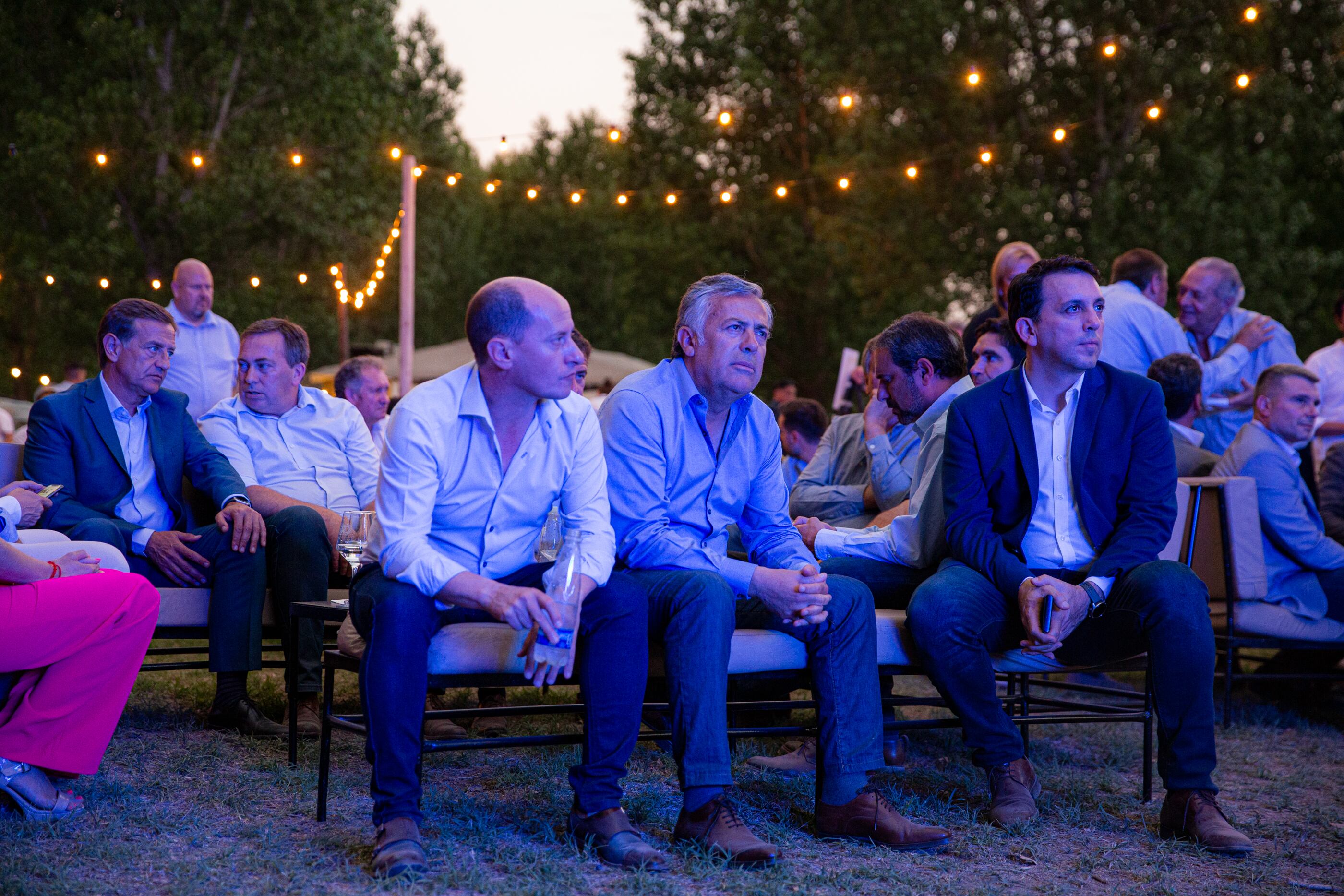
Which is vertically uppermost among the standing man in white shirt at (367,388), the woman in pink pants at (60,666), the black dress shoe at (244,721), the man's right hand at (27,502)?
the standing man in white shirt at (367,388)

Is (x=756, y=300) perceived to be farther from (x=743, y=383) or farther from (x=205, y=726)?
(x=205, y=726)

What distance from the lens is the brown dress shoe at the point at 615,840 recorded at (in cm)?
262

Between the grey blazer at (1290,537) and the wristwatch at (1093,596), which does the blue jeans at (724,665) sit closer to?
the wristwatch at (1093,596)

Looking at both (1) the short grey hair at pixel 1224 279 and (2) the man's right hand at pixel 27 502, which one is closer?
(2) the man's right hand at pixel 27 502

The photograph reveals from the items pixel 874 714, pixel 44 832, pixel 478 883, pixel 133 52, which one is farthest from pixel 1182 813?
pixel 133 52

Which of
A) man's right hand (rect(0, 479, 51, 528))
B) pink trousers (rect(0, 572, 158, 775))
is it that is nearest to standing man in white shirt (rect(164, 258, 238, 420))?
man's right hand (rect(0, 479, 51, 528))

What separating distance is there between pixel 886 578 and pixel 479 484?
1433 mm

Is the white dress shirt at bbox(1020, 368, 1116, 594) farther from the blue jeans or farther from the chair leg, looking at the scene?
the chair leg

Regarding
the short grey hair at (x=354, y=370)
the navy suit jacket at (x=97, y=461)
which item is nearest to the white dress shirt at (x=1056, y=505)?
the navy suit jacket at (x=97, y=461)

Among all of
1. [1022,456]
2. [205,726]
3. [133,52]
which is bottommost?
[205,726]

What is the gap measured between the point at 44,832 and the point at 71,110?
60.5ft

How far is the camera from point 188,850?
8.93ft

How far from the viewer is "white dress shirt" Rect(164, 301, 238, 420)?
6.64 m

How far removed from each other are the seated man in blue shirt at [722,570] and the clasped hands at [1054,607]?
419 mm
